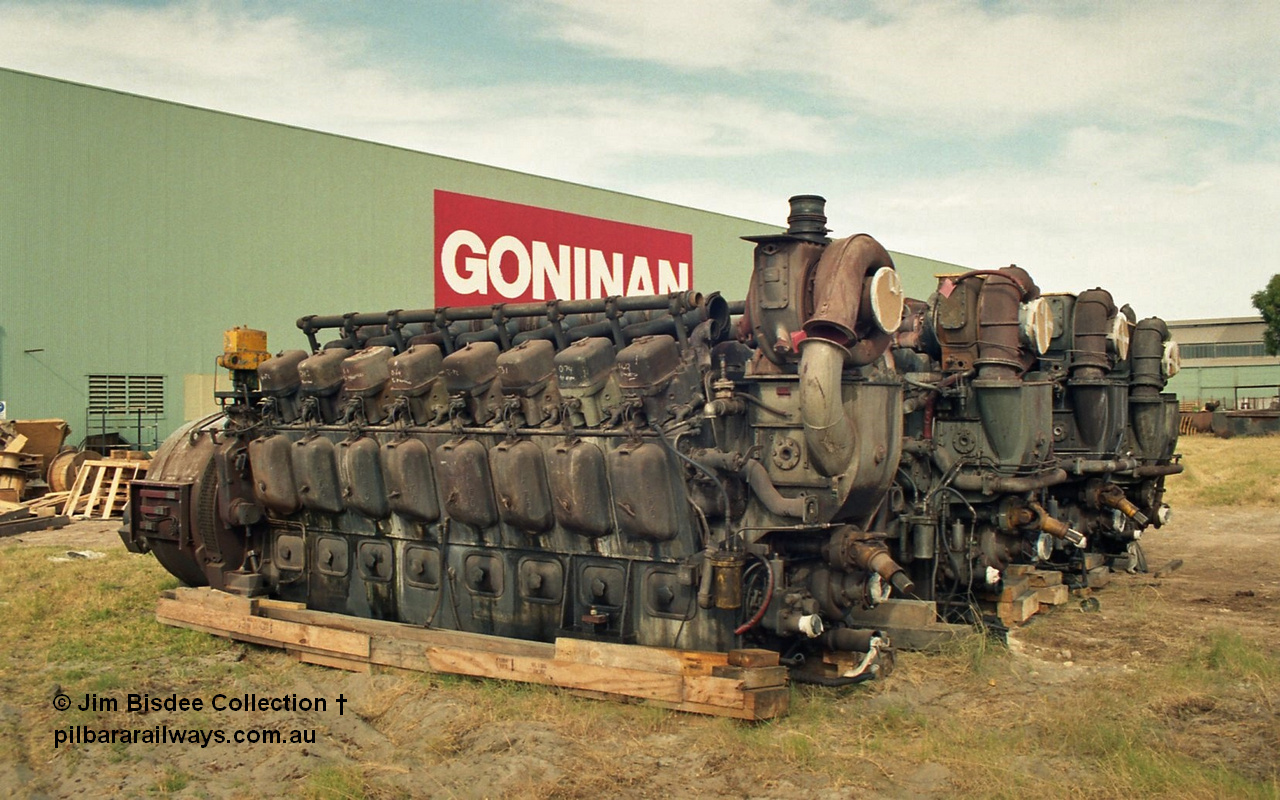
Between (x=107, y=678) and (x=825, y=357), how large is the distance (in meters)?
5.96

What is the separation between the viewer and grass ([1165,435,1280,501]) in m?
21.2

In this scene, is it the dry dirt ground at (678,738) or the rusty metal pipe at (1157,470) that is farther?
the rusty metal pipe at (1157,470)

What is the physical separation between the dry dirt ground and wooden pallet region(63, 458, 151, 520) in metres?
10.8

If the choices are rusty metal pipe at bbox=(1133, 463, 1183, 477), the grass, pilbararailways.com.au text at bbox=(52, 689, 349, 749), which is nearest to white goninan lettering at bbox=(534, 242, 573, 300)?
the grass

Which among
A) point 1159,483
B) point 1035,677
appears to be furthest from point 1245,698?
point 1159,483

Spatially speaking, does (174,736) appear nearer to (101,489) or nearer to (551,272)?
(101,489)

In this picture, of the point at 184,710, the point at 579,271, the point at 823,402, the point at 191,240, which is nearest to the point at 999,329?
the point at 823,402

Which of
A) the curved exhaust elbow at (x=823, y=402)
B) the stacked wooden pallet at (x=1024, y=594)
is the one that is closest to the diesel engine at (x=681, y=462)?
the curved exhaust elbow at (x=823, y=402)

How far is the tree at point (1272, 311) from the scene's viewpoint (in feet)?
174

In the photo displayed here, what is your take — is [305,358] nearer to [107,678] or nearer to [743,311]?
[107,678]

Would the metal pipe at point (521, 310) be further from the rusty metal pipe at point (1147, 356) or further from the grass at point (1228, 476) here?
the grass at point (1228, 476)

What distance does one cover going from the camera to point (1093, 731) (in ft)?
22.2

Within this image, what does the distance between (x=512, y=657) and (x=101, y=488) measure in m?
14.8

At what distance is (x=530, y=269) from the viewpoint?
28.6 m
